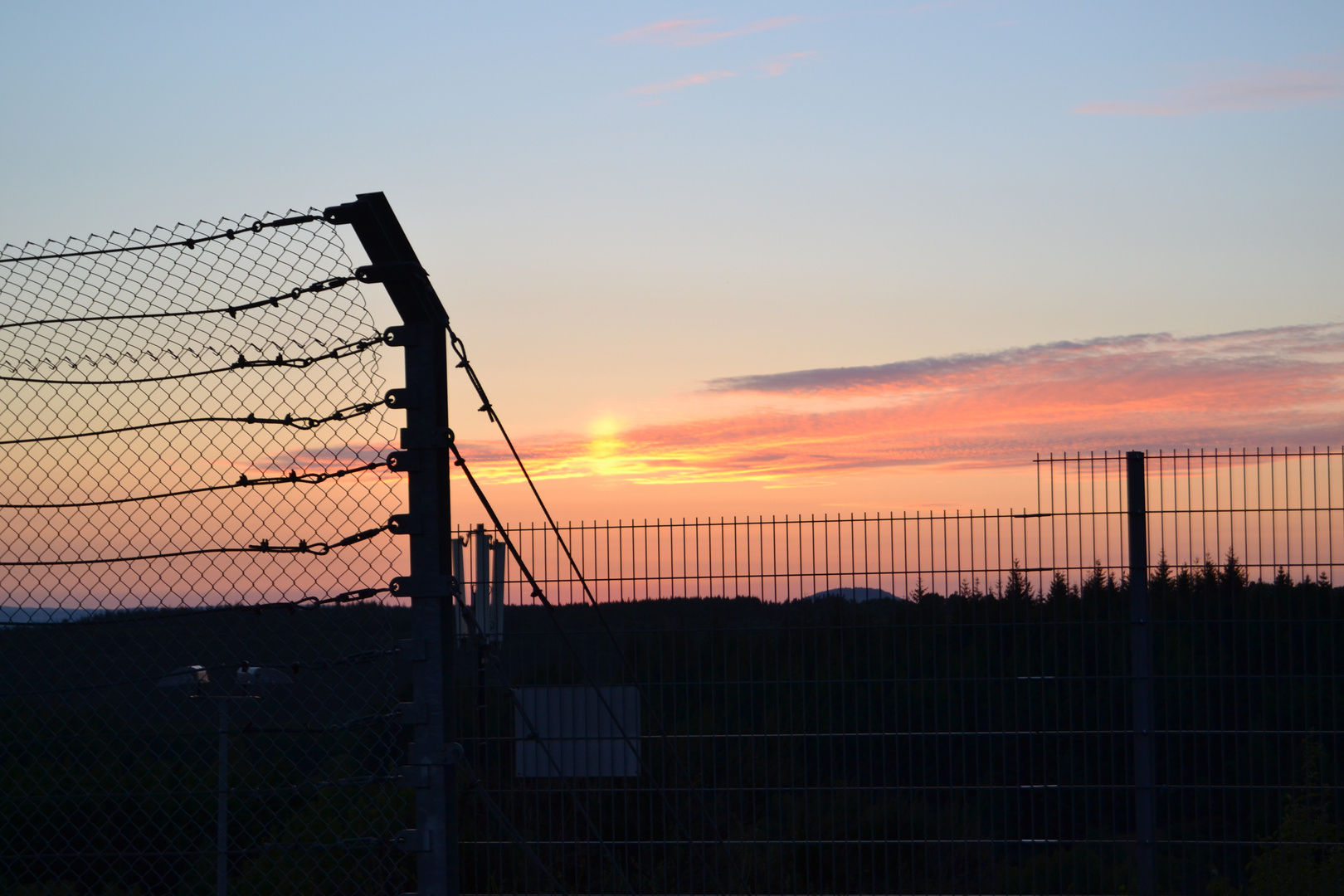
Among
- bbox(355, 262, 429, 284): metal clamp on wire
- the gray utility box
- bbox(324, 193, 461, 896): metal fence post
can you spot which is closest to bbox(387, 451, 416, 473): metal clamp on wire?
bbox(324, 193, 461, 896): metal fence post

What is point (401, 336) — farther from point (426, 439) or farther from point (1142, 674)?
point (1142, 674)

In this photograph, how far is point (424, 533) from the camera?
3018 mm

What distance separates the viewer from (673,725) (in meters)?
6.68

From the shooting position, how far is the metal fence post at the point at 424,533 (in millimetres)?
2957

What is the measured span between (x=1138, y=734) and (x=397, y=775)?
483 cm

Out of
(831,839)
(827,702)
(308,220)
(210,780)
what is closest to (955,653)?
(827,702)

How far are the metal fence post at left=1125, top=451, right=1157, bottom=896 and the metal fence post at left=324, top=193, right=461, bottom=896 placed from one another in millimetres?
4716

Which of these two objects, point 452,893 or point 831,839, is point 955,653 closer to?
point 831,839

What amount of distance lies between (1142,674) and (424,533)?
4896mm

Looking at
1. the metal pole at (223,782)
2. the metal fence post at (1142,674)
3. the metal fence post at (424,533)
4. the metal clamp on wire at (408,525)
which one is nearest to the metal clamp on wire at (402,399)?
the metal fence post at (424,533)

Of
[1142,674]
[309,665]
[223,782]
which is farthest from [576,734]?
[309,665]

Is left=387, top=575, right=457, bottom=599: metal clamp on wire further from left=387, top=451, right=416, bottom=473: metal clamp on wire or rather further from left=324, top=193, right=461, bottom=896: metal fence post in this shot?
left=387, top=451, right=416, bottom=473: metal clamp on wire

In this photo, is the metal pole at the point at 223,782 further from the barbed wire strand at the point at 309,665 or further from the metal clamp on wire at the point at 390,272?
the metal clamp on wire at the point at 390,272

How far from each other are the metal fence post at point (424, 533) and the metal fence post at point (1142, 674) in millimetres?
4716
